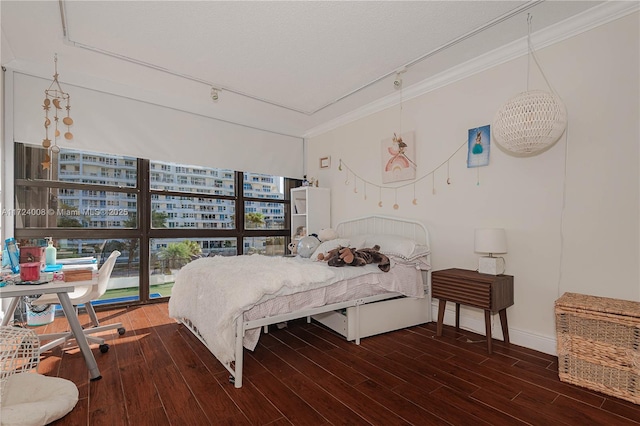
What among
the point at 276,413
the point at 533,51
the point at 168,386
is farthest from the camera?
the point at 533,51

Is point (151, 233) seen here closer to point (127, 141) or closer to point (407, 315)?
point (127, 141)

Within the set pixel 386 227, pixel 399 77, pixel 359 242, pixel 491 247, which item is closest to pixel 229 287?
pixel 359 242

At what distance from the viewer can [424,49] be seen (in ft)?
8.84

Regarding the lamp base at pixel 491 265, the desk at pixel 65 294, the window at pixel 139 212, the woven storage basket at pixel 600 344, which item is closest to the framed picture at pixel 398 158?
the lamp base at pixel 491 265

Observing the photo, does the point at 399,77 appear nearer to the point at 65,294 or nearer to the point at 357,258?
the point at 357,258

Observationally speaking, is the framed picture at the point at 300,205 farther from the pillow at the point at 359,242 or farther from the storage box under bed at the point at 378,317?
the storage box under bed at the point at 378,317

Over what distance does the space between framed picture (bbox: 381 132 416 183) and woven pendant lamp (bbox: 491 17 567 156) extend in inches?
48.4

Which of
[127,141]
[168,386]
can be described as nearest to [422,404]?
[168,386]

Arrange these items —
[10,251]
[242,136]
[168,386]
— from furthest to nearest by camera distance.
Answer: [242,136] < [10,251] < [168,386]

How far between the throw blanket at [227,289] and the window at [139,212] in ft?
4.35

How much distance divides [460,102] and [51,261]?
4017 mm

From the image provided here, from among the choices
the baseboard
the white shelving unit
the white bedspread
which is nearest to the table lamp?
the baseboard

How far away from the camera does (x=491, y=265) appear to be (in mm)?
2631

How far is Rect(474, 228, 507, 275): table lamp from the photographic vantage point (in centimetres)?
253
